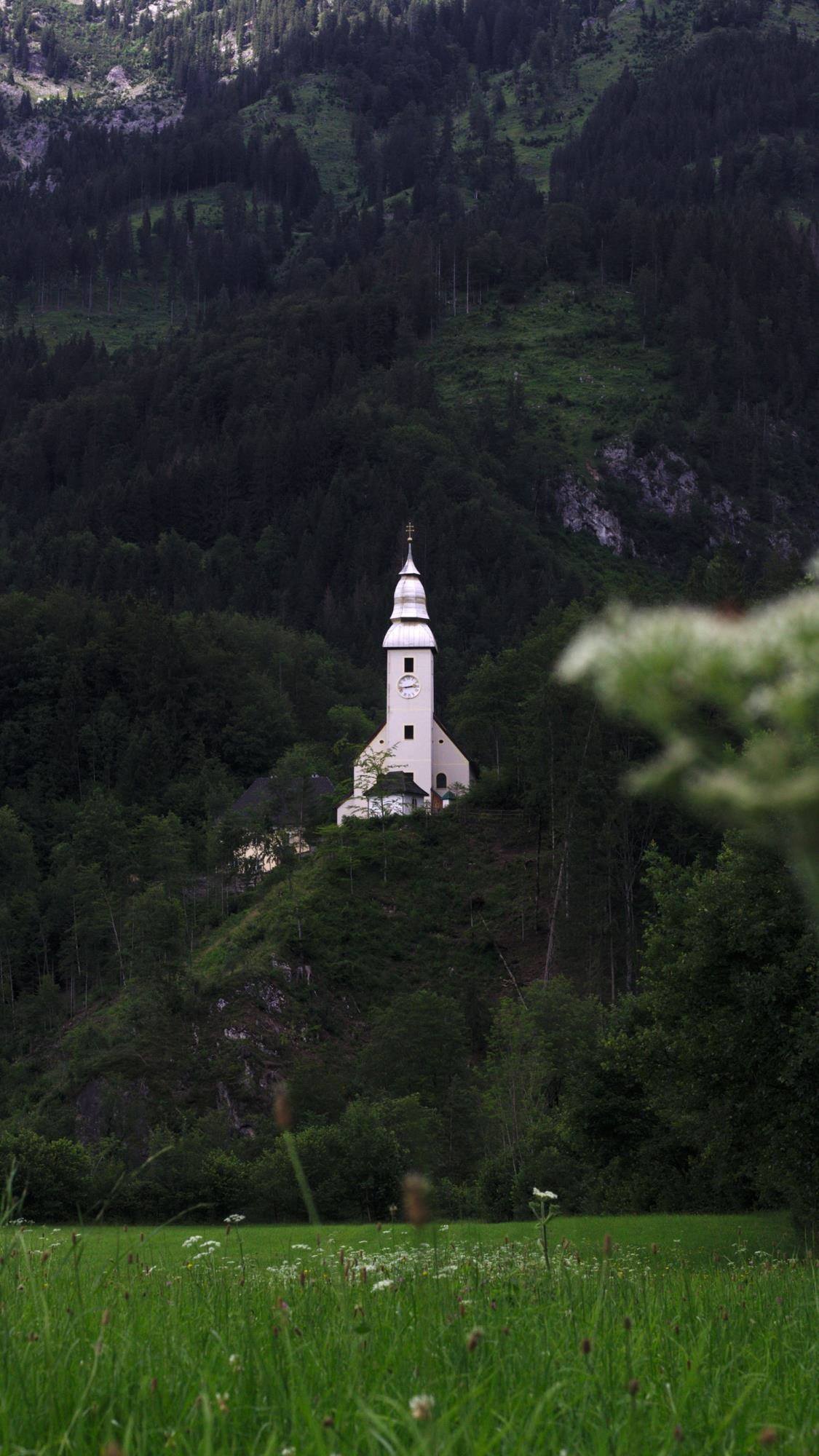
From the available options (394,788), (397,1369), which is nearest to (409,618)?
(394,788)

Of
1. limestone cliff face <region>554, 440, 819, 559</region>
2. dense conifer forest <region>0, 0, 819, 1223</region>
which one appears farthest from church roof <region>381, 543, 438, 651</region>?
limestone cliff face <region>554, 440, 819, 559</region>

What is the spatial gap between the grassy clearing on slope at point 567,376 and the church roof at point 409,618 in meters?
89.3

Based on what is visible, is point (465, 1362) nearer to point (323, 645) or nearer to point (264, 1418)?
point (264, 1418)

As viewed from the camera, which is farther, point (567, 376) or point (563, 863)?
point (567, 376)

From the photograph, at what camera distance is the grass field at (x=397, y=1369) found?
4.17m

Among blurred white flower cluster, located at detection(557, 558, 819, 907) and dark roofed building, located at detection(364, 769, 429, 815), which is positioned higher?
blurred white flower cluster, located at detection(557, 558, 819, 907)

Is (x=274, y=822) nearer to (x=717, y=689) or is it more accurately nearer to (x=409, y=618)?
(x=409, y=618)

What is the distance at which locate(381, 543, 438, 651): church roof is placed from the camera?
8681 centimetres

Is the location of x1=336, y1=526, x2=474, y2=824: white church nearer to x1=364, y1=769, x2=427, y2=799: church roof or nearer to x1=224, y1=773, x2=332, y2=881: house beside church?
x1=364, y1=769, x2=427, y2=799: church roof

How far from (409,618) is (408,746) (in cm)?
805

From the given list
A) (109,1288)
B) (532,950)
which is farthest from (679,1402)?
(532,950)

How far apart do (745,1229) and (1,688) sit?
95.3 meters

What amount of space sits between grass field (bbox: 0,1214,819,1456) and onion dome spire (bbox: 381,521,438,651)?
79.2 metres

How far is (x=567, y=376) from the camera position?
189 metres
